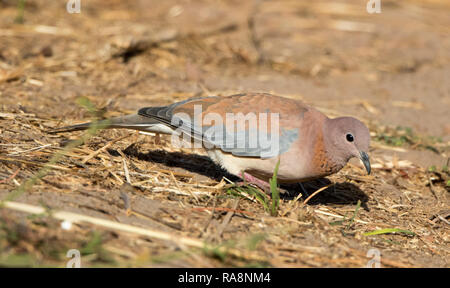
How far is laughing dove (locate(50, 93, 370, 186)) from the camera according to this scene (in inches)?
153

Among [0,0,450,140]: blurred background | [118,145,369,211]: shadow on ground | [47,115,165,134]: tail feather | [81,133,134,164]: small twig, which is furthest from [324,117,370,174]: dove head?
[0,0,450,140]: blurred background

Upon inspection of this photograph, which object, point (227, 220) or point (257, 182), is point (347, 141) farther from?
point (227, 220)

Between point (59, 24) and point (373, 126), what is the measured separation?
5.02m

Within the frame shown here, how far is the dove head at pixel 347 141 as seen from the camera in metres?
3.88

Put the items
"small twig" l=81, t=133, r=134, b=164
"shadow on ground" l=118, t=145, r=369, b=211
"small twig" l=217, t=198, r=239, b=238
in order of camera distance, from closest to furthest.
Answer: "small twig" l=217, t=198, r=239, b=238, "small twig" l=81, t=133, r=134, b=164, "shadow on ground" l=118, t=145, r=369, b=211

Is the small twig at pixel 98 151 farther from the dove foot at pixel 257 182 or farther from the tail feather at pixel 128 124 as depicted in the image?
the dove foot at pixel 257 182

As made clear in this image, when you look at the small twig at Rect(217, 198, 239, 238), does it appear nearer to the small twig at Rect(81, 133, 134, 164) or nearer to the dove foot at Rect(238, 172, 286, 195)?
the dove foot at Rect(238, 172, 286, 195)

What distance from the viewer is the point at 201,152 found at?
16.5ft

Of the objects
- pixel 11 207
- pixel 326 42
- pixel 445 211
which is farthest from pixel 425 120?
pixel 11 207

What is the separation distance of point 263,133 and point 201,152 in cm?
120

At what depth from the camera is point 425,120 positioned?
6.56 m

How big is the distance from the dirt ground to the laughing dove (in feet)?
0.87

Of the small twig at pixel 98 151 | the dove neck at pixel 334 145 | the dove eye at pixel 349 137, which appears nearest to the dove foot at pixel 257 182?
the dove neck at pixel 334 145
